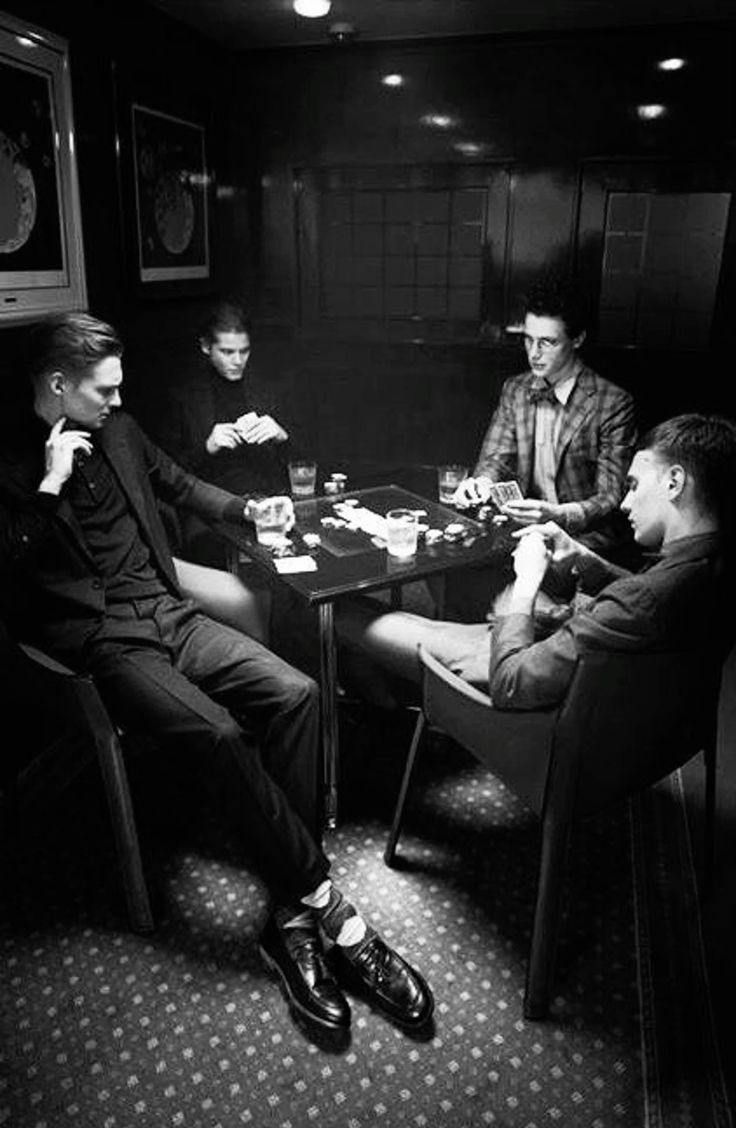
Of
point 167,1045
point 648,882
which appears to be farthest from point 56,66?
point 648,882

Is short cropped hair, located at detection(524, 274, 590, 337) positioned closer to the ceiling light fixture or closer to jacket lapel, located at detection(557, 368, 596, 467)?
jacket lapel, located at detection(557, 368, 596, 467)

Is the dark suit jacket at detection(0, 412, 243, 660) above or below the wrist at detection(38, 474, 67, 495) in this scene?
below

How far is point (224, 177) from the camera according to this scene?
4.76m

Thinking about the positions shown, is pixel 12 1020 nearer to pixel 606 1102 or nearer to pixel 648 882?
pixel 606 1102

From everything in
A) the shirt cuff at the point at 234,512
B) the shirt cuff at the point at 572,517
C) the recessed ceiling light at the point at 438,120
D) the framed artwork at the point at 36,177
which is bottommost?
the shirt cuff at the point at 572,517

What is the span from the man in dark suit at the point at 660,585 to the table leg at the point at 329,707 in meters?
0.62

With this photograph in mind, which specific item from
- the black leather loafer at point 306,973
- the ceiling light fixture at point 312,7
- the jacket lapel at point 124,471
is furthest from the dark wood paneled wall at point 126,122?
the black leather loafer at point 306,973

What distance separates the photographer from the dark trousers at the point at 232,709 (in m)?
2.02

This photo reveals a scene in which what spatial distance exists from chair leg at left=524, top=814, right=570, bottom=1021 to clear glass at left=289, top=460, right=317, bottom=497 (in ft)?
5.33

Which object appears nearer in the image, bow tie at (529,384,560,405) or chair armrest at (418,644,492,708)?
chair armrest at (418,644,492,708)

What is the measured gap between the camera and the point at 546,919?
1.83 metres

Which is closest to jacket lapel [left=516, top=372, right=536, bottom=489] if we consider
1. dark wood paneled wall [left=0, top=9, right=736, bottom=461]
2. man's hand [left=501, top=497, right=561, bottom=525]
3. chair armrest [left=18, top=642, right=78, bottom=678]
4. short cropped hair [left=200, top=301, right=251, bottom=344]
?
man's hand [left=501, top=497, right=561, bottom=525]

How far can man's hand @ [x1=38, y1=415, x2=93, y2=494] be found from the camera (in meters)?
2.25

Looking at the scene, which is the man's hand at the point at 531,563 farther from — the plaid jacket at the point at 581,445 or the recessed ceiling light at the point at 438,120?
the recessed ceiling light at the point at 438,120
